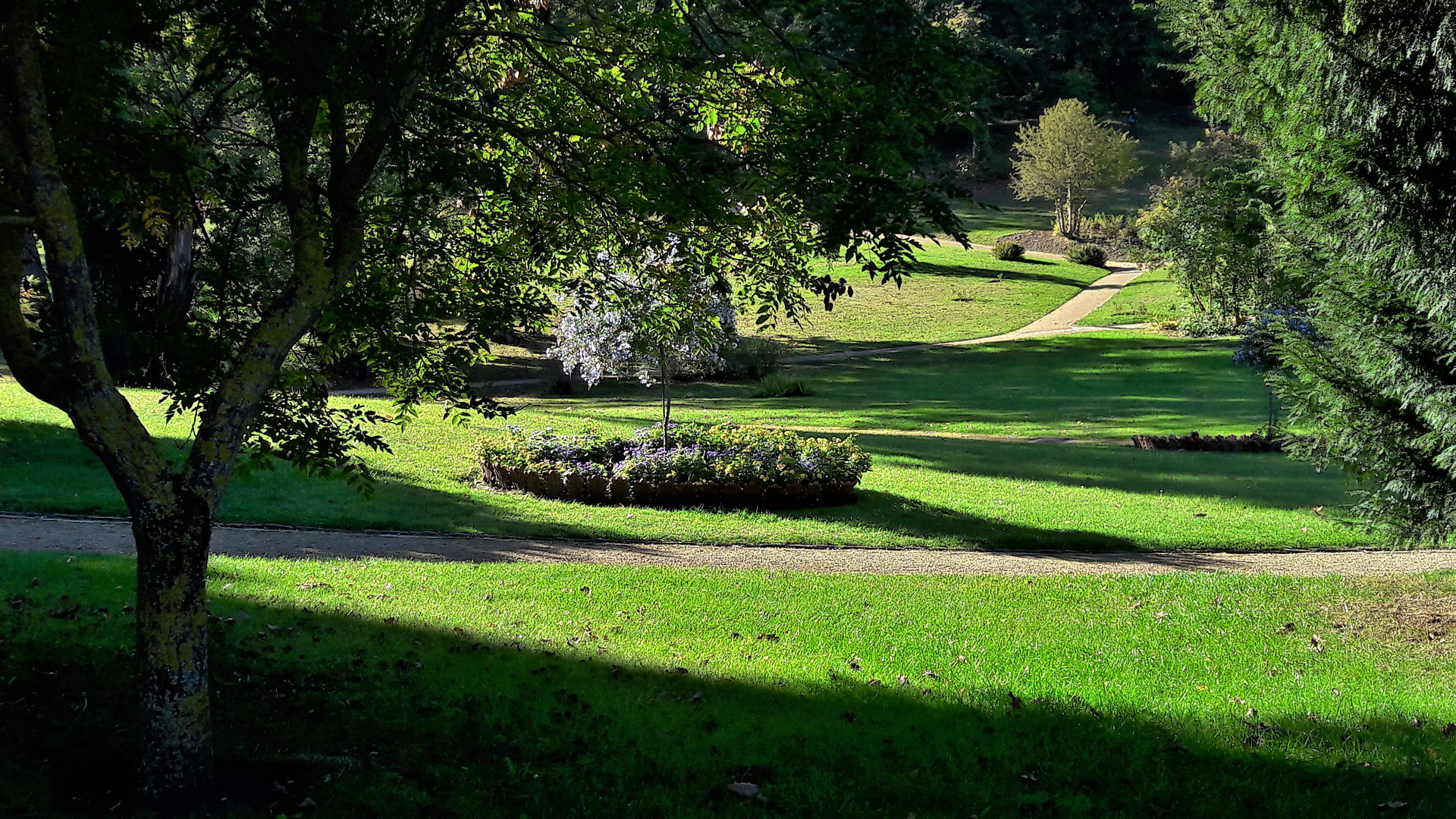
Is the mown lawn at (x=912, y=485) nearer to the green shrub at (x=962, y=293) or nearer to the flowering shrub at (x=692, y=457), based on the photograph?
the flowering shrub at (x=692, y=457)

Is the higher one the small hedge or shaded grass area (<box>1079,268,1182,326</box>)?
shaded grass area (<box>1079,268,1182,326</box>)

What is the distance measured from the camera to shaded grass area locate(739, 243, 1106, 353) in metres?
39.2

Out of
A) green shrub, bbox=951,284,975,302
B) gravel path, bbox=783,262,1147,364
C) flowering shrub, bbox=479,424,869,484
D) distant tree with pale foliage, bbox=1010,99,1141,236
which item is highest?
distant tree with pale foliage, bbox=1010,99,1141,236

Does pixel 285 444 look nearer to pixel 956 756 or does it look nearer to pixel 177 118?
pixel 177 118

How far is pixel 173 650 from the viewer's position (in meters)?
4.49

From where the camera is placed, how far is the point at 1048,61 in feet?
235

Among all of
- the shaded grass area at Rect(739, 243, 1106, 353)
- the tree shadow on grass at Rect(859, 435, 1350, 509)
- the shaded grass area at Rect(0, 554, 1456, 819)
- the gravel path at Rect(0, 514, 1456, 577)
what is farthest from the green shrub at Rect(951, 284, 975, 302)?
the shaded grass area at Rect(0, 554, 1456, 819)

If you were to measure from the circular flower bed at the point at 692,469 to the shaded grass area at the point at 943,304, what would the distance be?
1892cm

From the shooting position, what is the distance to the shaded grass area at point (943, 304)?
39.2m

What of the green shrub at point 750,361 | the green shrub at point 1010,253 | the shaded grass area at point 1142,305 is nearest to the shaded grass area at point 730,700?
the green shrub at point 750,361

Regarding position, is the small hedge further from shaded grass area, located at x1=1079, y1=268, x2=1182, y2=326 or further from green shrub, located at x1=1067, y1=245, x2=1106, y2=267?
green shrub, located at x1=1067, y1=245, x2=1106, y2=267

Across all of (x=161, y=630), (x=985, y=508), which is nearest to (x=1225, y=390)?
(x=985, y=508)

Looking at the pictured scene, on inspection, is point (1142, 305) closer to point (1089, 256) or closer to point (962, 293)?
point (962, 293)

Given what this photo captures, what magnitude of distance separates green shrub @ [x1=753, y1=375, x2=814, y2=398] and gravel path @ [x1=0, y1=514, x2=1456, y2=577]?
50.4 ft
